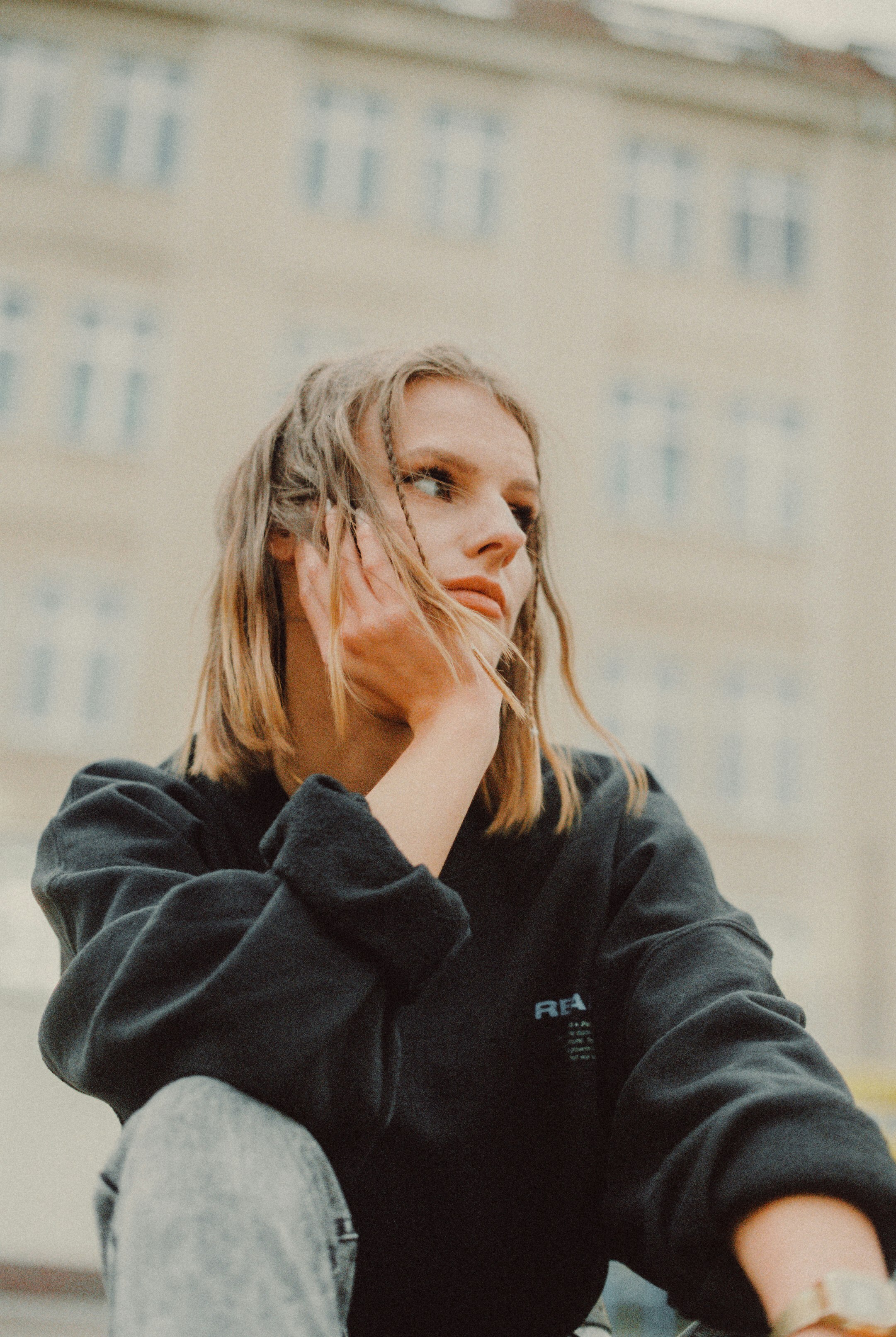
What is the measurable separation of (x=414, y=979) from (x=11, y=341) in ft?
38.2

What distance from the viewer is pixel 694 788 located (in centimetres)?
1114

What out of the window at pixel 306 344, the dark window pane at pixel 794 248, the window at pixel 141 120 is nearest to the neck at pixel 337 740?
the window at pixel 306 344

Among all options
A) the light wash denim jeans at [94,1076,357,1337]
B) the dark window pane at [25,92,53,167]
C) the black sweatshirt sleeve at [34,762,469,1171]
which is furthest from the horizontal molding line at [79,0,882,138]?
the light wash denim jeans at [94,1076,357,1337]

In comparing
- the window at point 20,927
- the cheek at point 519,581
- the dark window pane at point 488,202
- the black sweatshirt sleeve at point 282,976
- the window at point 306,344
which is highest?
the dark window pane at point 488,202

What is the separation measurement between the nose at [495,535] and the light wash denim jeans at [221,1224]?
26.9 inches

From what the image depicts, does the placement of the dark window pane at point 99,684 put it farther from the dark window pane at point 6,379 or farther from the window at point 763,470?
the window at point 763,470

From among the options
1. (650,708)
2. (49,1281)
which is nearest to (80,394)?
(650,708)

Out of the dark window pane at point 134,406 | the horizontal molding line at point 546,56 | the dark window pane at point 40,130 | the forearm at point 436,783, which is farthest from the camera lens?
the horizontal molding line at point 546,56

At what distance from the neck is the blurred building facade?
8741 mm

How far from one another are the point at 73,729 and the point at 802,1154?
10.2m

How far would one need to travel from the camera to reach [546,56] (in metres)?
12.3

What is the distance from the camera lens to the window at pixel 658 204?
480 inches

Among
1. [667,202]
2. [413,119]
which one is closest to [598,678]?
[667,202]

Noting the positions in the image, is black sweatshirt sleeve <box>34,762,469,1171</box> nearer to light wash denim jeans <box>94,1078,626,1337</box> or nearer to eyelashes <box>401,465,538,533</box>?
light wash denim jeans <box>94,1078,626,1337</box>
